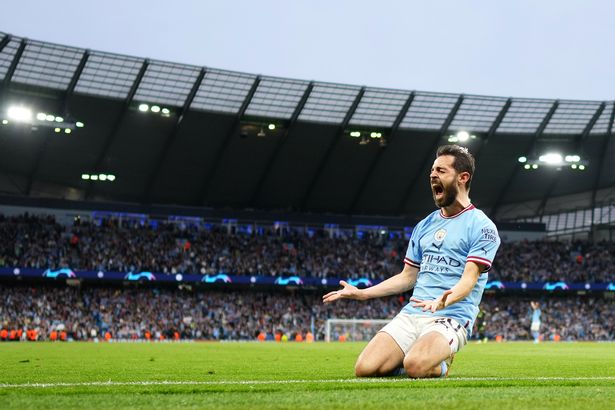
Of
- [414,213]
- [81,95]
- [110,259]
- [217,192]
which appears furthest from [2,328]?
[414,213]

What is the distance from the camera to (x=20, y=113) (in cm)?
4419

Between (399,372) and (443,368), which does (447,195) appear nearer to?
(443,368)

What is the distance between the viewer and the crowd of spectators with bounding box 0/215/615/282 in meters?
51.5

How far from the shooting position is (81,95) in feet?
159

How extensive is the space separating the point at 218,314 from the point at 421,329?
147 feet

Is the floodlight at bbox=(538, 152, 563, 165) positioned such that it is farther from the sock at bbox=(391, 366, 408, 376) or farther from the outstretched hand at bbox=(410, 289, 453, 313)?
the outstretched hand at bbox=(410, 289, 453, 313)

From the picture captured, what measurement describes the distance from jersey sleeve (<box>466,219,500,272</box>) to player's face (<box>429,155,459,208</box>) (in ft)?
1.28

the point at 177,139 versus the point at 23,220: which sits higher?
the point at 177,139

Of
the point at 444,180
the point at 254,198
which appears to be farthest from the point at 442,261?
the point at 254,198

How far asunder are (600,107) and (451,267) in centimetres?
5047

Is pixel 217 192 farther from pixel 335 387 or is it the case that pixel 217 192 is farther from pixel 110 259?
pixel 335 387

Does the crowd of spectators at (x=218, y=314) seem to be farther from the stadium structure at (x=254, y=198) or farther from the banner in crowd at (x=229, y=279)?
the banner in crowd at (x=229, y=279)

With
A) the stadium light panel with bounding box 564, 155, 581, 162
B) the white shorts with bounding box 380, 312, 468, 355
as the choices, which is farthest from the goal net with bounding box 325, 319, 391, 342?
the white shorts with bounding box 380, 312, 468, 355

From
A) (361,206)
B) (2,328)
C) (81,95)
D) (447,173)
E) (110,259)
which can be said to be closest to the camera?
(447,173)
